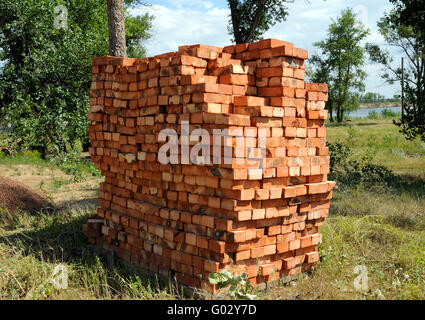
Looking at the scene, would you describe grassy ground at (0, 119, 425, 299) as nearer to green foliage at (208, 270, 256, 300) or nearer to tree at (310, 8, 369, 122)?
green foliage at (208, 270, 256, 300)

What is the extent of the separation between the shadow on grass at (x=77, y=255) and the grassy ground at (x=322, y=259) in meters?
0.01

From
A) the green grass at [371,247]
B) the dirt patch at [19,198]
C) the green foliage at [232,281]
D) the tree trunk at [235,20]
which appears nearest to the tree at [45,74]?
the dirt patch at [19,198]

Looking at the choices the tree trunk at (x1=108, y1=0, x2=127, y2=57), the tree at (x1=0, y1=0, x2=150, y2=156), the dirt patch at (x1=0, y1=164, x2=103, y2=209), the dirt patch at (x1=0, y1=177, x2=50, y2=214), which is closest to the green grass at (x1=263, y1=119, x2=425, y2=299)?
the dirt patch at (x1=0, y1=164, x2=103, y2=209)

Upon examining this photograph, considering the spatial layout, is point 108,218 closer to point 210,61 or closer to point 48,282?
point 48,282

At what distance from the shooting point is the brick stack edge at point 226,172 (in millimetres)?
4059

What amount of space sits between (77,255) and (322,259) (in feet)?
11.2

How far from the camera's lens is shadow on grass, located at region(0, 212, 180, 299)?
433 cm

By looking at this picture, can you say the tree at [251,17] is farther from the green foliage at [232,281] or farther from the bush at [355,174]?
the green foliage at [232,281]

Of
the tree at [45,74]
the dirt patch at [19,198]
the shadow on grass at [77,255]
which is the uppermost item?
the tree at [45,74]

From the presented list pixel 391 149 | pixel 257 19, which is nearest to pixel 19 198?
pixel 257 19

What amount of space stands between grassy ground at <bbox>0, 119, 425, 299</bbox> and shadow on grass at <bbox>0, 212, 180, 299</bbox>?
0.01m

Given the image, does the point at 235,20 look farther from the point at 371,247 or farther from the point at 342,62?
the point at 342,62

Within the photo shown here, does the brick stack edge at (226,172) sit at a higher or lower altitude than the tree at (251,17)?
lower
